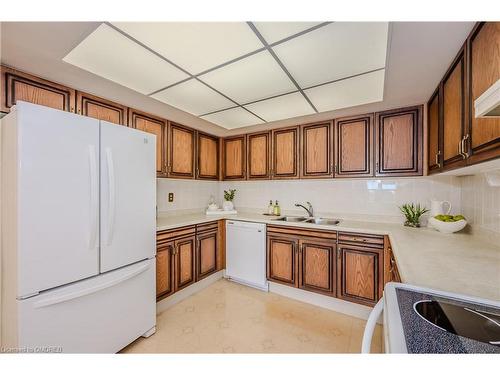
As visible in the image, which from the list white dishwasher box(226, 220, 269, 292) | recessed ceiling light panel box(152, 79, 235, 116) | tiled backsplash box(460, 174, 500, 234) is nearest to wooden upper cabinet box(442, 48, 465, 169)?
tiled backsplash box(460, 174, 500, 234)

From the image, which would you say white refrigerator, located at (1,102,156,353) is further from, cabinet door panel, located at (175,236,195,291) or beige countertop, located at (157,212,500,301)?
beige countertop, located at (157,212,500,301)

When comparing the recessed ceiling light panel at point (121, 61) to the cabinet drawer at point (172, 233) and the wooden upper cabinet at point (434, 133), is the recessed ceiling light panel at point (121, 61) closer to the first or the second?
the cabinet drawer at point (172, 233)

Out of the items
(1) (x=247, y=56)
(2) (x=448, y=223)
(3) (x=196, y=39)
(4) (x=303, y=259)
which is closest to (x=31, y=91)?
(3) (x=196, y=39)

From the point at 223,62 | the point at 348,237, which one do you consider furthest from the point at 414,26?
the point at 348,237

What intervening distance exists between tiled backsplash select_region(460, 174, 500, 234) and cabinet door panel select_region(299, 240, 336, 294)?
1.14 m

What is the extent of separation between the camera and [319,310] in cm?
228

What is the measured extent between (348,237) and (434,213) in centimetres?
81

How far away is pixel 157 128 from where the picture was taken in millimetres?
2465

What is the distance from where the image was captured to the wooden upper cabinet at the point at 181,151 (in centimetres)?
262

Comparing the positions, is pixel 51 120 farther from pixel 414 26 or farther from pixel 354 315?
pixel 354 315

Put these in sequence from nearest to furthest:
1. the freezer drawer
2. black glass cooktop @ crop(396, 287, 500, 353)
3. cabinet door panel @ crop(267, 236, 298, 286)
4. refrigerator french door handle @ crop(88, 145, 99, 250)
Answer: black glass cooktop @ crop(396, 287, 500, 353)
the freezer drawer
refrigerator french door handle @ crop(88, 145, 99, 250)
cabinet door panel @ crop(267, 236, 298, 286)

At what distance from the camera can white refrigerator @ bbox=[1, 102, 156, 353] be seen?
1.18 meters

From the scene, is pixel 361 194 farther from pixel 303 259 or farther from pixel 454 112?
pixel 454 112

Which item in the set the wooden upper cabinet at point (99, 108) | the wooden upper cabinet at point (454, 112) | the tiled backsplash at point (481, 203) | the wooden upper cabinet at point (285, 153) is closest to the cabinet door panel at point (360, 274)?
the tiled backsplash at point (481, 203)
